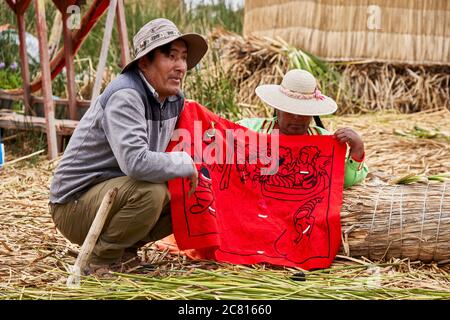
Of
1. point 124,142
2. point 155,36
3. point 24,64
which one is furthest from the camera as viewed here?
point 24,64

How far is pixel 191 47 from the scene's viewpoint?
3969mm

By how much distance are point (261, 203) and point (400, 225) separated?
0.67 metres

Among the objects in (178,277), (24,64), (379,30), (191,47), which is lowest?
(178,277)

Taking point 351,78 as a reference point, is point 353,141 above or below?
above

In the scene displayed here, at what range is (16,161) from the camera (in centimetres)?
665

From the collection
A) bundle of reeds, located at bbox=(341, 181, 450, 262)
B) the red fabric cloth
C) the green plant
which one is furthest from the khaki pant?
the green plant

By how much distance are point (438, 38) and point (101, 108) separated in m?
6.36

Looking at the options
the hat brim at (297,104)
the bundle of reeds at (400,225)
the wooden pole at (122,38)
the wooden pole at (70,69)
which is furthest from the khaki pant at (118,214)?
the wooden pole at (70,69)

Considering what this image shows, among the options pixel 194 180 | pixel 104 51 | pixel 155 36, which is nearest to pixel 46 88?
pixel 104 51

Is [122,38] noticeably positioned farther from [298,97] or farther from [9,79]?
[298,97]

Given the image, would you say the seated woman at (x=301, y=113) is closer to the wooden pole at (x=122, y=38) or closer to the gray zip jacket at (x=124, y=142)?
the gray zip jacket at (x=124, y=142)

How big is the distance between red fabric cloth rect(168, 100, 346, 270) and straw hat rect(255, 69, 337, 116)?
6.6 inches

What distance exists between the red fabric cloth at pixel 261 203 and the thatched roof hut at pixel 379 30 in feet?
16.6
